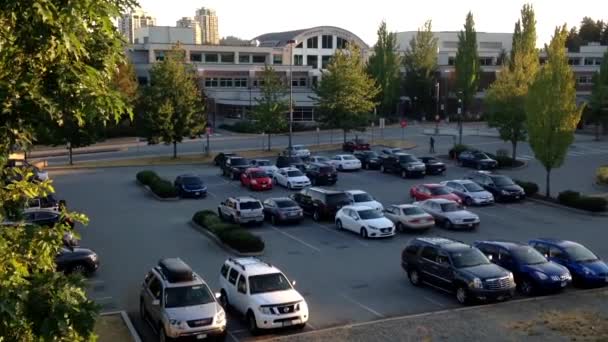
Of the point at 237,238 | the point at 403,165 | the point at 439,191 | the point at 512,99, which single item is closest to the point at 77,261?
the point at 237,238

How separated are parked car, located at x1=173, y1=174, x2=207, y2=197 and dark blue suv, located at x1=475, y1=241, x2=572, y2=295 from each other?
18481 mm

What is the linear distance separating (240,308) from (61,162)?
37695 mm

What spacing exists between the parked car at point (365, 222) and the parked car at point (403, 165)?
14.1 m

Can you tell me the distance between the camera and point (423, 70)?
82062 mm

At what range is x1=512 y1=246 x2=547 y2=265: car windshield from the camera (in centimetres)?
1992

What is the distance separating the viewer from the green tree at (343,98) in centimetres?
5553

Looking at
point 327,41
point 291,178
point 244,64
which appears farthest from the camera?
point 327,41

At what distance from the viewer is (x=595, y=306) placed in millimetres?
18141

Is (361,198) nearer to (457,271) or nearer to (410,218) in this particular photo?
(410,218)

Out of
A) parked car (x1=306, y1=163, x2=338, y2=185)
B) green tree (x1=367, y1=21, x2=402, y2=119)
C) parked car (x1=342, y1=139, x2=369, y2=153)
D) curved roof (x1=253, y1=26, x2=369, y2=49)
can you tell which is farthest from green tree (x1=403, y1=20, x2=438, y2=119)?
parked car (x1=306, y1=163, x2=338, y2=185)

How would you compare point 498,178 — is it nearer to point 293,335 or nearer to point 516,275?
point 516,275

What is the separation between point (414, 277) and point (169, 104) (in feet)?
103

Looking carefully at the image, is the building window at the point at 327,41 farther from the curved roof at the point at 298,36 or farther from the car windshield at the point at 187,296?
the car windshield at the point at 187,296

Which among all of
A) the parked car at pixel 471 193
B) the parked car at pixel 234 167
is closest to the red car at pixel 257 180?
the parked car at pixel 234 167
